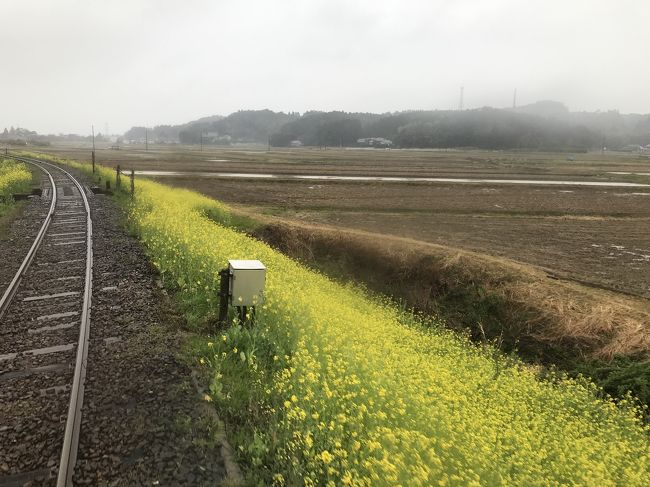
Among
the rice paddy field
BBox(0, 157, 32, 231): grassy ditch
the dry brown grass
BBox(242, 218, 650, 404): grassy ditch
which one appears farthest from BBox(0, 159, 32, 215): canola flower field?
the dry brown grass

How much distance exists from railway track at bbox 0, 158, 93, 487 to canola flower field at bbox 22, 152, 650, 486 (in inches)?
60.9

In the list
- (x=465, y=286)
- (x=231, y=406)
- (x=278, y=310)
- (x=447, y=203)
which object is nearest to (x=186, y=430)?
(x=231, y=406)

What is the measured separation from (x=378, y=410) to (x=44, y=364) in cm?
445

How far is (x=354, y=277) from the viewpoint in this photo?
53.6 feet

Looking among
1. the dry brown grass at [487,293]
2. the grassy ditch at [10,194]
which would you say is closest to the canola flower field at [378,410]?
the dry brown grass at [487,293]

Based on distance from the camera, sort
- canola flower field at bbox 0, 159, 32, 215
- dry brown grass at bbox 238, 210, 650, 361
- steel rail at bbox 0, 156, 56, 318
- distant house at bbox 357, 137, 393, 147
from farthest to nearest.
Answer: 1. distant house at bbox 357, 137, 393, 147
2. canola flower field at bbox 0, 159, 32, 215
3. dry brown grass at bbox 238, 210, 650, 361
4. steel rail at bbox 0, 156, 56, 318

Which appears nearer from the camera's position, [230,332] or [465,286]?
[230,332]

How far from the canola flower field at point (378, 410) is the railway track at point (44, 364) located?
5.07 ft

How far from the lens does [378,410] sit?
16.2ft

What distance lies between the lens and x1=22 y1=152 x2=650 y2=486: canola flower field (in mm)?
4168

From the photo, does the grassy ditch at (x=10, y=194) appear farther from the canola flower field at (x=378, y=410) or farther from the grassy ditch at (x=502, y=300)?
the canola flower field at (x=378, y=410)

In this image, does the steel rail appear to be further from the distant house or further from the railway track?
the distant house

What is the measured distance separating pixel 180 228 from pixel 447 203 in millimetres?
19768

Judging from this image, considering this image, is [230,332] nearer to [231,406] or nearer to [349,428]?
[231,406]
